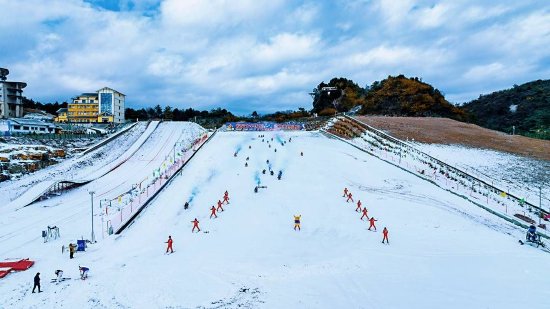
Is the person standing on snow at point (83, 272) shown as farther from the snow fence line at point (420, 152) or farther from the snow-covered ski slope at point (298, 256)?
the snow fence line at point (420, 152)

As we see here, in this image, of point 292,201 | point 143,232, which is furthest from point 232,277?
point 292,201

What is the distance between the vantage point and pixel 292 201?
82.1 feet

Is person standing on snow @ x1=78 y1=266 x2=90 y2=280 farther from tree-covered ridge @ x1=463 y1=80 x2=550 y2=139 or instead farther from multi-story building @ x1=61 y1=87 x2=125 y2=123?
tree-covered ridge @ x1=463 y1=80 x2=550 y2=139

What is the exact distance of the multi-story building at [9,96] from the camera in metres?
71.6

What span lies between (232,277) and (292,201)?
1137cm

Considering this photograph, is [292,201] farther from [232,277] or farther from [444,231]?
[232,277]

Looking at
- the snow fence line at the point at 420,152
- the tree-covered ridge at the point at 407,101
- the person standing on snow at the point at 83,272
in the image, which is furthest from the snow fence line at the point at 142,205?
the tree-covered ridge at the point at 407,101

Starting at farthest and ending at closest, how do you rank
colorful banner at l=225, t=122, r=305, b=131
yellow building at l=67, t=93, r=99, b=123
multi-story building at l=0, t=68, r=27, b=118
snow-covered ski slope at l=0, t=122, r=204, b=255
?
yellow building at l=67, t=93, r=99, b=123 < multi-story building at l=0, t=68, r=27, b=118 < colorful banner at l=225, t=122, r=305, b=131 < snow-covered ski slope at l=0, t=122, r=204, b=255

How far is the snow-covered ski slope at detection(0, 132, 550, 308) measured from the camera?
486 inches

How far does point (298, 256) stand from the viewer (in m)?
16.2

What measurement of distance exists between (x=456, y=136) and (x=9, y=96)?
75.4 m

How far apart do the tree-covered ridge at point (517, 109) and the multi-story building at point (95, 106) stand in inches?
2996

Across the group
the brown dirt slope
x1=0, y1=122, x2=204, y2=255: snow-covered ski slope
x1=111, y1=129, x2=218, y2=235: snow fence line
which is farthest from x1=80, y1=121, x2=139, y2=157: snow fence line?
the brown dirt slope

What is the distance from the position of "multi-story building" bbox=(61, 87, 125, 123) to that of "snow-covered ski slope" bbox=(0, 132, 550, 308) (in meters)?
57.8
